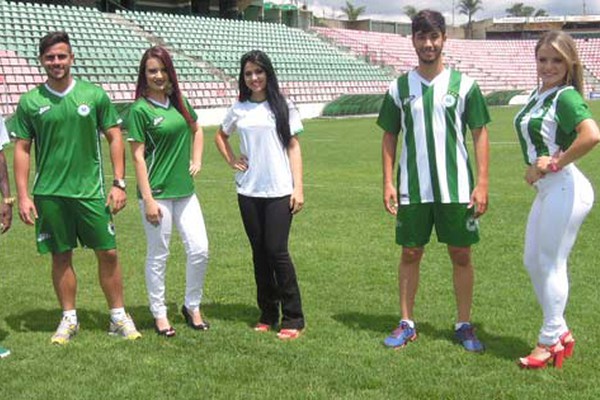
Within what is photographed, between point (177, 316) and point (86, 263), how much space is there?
1965 millimetres

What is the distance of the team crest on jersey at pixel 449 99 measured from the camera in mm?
4023

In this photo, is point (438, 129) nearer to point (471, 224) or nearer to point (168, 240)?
point (471, 224)

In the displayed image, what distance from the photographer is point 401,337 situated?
4301 mm

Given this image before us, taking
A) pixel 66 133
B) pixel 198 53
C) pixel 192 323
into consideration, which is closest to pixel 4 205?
pixel 66 133

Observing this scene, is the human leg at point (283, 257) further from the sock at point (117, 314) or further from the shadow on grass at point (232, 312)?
the sock at point (117, 314)

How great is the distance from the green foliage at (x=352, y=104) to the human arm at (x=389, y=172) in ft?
91.9

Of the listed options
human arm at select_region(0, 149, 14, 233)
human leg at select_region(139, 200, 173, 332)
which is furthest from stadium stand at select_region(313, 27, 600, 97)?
human arm at select_region(0, 149, 14, 233)

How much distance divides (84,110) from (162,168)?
1.93 ft

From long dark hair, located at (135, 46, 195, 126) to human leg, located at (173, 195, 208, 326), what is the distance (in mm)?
554

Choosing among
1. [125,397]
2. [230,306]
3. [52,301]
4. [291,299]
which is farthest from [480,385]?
[52,301]

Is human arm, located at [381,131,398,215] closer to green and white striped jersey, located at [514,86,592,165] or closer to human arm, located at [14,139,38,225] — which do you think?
green and white striped jersey, located at [514,86,592,165]

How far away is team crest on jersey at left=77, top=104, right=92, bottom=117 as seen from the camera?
13.7 feet

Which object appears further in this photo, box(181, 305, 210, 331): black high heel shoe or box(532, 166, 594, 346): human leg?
box(181, 305, 210, 331): black high heel shoe

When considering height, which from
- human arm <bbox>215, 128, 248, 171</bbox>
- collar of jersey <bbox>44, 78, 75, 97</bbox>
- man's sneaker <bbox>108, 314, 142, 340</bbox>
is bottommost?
man's sneaker <bbox>108, 314, 142, 340</bbox>
